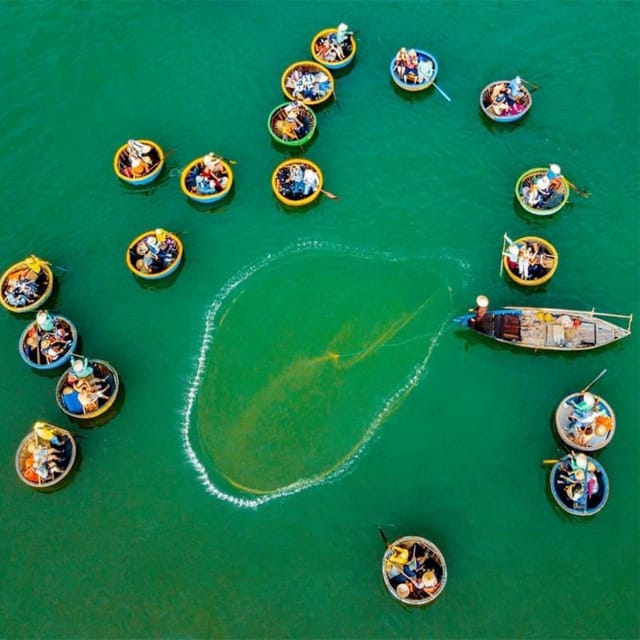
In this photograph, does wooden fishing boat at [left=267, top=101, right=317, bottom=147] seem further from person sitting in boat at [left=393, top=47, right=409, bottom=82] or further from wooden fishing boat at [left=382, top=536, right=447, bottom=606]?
wooden fishing boat at [left=382, top=536, right=447, bottom=606]

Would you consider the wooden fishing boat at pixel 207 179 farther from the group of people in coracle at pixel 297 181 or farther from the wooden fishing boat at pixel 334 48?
the wooden fishing boat at pixel 334 48

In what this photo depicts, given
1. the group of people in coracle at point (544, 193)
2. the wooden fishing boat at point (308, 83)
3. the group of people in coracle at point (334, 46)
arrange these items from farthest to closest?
the group of people in coracle at point (334, 46), the wooden fishing boat at point (308, 83), the group of people in coracle at point (544, 193)

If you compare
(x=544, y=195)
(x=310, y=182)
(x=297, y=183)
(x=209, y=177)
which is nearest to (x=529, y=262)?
(x=544, y=195)


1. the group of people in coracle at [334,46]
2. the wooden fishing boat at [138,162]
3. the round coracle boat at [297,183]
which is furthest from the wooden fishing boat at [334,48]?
the wooden fishing boat at [138,162]

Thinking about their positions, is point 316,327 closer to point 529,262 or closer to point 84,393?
point 529,262

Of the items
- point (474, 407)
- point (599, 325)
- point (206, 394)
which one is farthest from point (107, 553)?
point (599, 325)

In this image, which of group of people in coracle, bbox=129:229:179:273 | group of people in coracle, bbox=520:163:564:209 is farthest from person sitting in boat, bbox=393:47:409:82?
group of people in coracle, bbox=129:229:179:273
